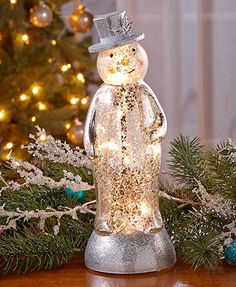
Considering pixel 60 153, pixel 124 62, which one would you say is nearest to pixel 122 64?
pixel 124 62

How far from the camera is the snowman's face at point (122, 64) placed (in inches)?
37.2

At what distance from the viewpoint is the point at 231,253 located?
0.95m

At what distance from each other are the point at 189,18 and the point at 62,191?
1632mm

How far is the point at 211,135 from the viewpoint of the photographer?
2.65 m

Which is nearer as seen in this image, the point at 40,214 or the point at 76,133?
the point at 40,214

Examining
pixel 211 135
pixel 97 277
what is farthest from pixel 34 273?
pixel 211 135

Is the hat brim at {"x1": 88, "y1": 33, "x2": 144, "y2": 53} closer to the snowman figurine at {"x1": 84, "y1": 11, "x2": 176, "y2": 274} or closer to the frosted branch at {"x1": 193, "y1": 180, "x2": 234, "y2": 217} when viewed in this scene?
the snowman figurine at {"x1": 84, "y1": 11, "x2": 176, "y2": 274}

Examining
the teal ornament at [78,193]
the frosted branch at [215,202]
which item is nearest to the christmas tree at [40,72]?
the teal ornament at [78,193]

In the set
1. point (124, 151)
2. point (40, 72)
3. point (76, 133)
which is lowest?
point (76, 133)

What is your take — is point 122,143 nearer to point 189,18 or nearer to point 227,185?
point 227,185

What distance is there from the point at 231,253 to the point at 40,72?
148 centimetres

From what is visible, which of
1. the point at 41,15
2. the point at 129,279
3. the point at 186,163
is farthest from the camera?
the point at 41,15

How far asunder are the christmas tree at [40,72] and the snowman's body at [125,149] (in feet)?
4.06

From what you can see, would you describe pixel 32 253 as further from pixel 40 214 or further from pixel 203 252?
pixel 203 252
